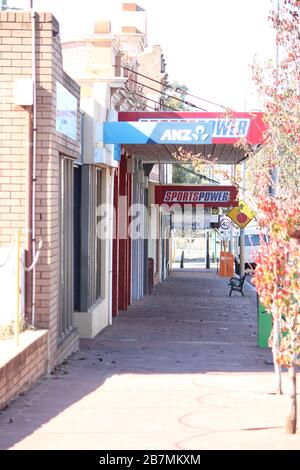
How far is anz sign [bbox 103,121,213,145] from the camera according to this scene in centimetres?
2017

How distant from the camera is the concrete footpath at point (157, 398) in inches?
348

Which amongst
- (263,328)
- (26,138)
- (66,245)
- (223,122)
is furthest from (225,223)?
(26,138)

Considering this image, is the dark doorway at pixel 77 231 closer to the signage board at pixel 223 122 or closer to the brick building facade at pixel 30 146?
the signage board at pixel 223 122

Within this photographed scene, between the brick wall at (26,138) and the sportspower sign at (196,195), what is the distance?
2308cm

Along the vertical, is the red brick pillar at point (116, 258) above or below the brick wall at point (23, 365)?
above

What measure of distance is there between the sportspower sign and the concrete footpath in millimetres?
15635

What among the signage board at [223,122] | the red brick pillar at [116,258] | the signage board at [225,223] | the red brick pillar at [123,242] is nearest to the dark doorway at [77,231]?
the signage board at [223,122]

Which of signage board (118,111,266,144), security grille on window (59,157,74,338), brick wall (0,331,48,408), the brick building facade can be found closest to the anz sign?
signage board (118,111,266,144)

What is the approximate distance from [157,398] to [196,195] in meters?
25.9

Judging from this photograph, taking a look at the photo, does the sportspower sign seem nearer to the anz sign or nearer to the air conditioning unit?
the air conditioning unit

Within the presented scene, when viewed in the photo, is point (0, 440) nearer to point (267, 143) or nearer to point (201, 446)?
Result: point (201, 446)

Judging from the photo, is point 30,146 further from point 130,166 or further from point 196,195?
point 196,195
